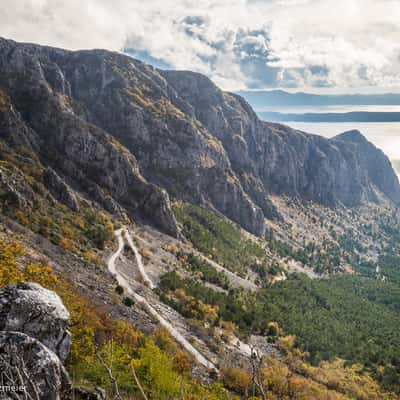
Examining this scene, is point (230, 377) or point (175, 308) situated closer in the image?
point (230, 377)

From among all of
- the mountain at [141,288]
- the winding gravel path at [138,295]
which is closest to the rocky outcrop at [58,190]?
the mountain at [141,288]

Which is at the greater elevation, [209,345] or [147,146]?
[147,146]

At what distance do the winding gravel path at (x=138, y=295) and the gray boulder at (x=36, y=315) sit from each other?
99.1ft

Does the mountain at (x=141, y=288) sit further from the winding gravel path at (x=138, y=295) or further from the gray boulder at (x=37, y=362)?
the winding gravel path at (x=138, y=295)

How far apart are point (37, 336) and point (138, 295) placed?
4561 centimetres

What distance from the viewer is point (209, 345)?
57.2 metres

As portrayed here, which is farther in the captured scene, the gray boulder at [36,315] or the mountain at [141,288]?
the mountain at [141,288]

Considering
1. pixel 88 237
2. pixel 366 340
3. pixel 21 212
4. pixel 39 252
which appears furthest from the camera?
pixel 366 340

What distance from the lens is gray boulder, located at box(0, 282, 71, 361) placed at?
19.6 metres

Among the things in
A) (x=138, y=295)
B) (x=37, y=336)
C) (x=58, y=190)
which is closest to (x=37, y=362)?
(x=37, y=336)

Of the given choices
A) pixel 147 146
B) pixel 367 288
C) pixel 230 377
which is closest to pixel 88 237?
pixel 230 377

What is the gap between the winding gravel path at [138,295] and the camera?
50941 mm

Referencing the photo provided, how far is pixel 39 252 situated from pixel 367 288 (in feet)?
542

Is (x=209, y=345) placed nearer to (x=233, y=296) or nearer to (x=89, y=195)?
(x=233, y=296)
